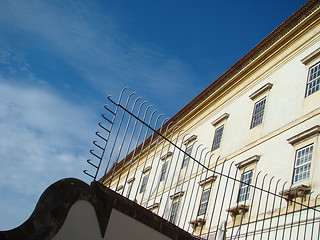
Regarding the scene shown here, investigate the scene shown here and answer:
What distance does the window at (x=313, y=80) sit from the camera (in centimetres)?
1238

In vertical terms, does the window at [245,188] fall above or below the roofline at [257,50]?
below

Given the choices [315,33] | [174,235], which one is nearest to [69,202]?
[174,235]

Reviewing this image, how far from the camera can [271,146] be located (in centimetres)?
1330

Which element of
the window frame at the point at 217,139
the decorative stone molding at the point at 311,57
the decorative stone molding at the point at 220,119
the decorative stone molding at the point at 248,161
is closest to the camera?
the decorative stone molding at the point at 311,57

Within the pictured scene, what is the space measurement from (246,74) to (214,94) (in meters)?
2.53

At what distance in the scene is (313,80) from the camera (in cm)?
1261

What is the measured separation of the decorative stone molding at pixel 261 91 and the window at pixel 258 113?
32 centimetres

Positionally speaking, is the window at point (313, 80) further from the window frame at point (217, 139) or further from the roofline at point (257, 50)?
the window frame at point (217, 139)

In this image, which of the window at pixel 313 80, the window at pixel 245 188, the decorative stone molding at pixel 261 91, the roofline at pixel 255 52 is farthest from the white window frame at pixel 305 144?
the roofline at pixel 255 52

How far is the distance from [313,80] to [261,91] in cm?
292

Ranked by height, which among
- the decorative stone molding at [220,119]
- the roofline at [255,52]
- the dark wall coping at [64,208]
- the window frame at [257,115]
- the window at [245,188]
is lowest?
the dark wall coping at [64,208]

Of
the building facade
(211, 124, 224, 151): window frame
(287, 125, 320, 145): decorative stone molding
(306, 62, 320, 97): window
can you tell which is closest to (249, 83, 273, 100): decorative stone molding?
the building facade

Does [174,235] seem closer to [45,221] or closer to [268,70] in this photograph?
[45,221]

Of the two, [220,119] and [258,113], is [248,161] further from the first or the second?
[220,119]
